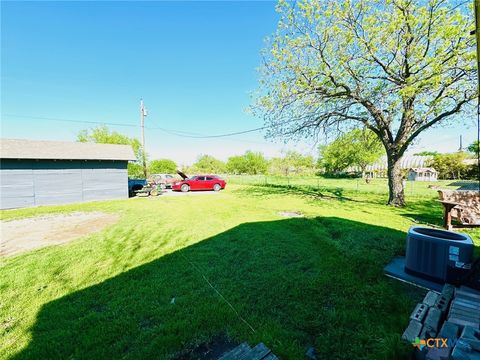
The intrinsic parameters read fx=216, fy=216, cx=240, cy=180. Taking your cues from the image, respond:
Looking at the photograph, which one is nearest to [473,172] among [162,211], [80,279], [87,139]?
[162,211]

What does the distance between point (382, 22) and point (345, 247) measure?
34.0 ft

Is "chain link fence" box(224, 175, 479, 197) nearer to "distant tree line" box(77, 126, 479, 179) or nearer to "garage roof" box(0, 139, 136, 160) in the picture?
"distant tree line" box(77, 126, 479, 179)

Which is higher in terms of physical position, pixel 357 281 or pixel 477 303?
pixel 477 303

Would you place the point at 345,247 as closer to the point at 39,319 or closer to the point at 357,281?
the point at 357,281

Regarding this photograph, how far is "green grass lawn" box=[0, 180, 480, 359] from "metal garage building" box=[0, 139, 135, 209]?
10985 millimetres

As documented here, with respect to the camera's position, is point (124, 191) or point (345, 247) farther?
point (124, 191)

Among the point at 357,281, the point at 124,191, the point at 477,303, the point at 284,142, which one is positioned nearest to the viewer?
the point at 477,303

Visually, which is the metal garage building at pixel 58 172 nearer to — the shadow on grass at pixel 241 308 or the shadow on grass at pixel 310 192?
the shadow on grass at pixel 310 192

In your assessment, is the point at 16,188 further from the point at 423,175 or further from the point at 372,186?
the point at 423,175

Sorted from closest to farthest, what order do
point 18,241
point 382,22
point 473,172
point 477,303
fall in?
point 477,303
point 18,241
point 382,22
point 473,172

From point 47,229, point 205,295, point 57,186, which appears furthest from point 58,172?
point 205,295

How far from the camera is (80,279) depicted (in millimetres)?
4242

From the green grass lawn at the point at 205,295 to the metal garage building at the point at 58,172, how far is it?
11.0 meters

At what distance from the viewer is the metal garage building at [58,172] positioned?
43.2 ft
